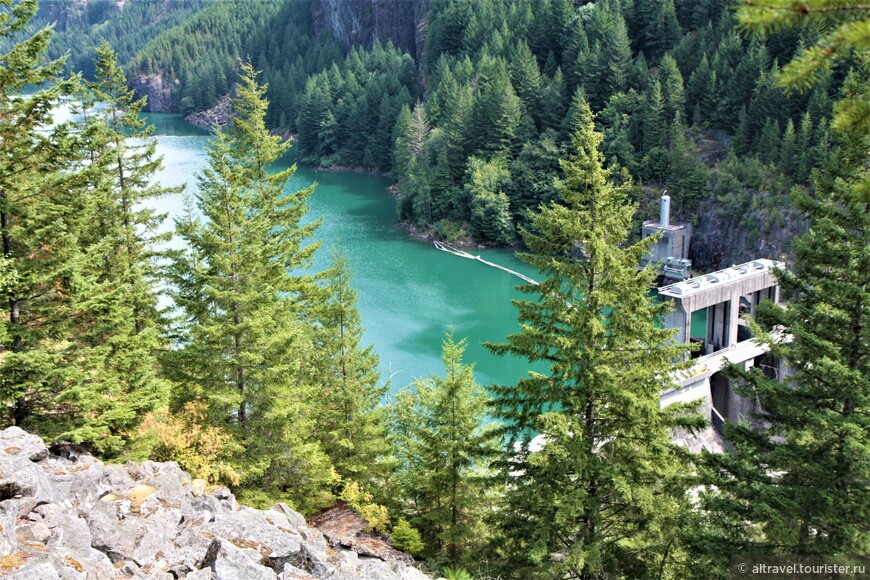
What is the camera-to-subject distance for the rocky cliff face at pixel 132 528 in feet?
32.1

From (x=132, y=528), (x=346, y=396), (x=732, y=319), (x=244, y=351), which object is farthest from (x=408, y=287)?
(x=132, y=528)

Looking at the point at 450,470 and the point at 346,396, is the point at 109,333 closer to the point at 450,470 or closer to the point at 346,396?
the point at 346,396

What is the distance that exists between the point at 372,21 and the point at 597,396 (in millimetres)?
134672

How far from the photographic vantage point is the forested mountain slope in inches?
2224

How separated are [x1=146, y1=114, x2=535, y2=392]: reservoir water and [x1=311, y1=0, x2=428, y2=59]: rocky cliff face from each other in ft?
161

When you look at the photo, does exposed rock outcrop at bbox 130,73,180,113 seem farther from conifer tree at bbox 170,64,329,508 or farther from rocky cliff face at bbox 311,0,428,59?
conifer tree at bbox 170,64,329,508

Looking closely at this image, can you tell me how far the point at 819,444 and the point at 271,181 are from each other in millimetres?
18921

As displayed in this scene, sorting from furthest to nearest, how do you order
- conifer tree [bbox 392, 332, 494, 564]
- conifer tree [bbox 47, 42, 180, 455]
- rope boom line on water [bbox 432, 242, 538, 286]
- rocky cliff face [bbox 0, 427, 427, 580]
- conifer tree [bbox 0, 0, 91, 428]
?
rope boom line on water [bbox 432, 242, 538, 286] < conifer tree [bbox 392, 332, 494, 564] < conifer tree [bbox 47, 42, 180, 455] < conifer tree [bbox 0, 0, 91, 428] < rocky cliff face [bbox 0, 427, 427, 580]

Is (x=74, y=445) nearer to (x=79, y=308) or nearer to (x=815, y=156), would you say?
(x=79, y=308)

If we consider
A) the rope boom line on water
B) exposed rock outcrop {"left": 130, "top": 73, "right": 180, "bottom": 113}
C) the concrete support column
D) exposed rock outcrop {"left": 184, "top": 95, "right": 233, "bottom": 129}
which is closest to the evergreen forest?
the concrete support column

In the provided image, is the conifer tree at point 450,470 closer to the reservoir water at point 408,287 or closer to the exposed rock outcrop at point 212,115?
the reservoir water at point 408,287

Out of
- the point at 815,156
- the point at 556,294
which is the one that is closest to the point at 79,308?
the point at 556,294

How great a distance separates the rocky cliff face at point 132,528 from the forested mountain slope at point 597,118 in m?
37.3

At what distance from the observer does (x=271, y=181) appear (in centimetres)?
2555
